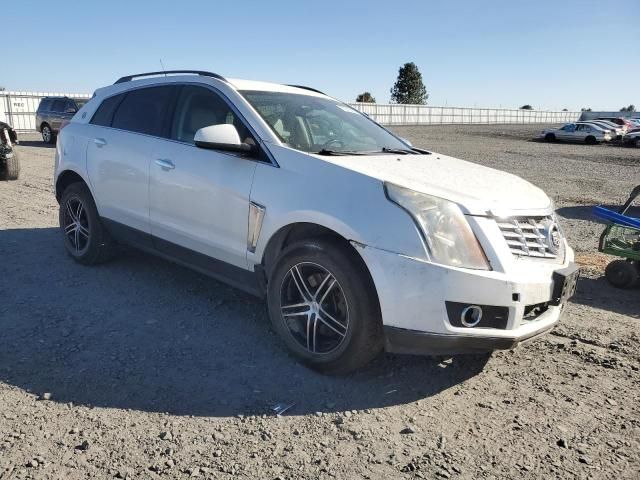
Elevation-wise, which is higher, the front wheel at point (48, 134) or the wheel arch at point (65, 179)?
the front wheel at point (48, 134)

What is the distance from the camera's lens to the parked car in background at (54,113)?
19547 mm

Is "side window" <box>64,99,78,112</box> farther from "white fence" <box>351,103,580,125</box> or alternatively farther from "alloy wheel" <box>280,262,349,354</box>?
"white fence" <box>351,103,580,125</box>

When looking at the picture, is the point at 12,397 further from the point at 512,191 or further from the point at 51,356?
the point at 512,191

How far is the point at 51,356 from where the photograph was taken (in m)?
3.59

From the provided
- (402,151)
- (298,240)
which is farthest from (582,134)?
(298,240)

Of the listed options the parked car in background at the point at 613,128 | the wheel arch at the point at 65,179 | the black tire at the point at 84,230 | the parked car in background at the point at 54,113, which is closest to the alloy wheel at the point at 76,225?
the black tire at the point at 84,230

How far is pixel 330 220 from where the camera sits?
326 cm

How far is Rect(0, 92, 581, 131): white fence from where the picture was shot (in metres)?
29.2

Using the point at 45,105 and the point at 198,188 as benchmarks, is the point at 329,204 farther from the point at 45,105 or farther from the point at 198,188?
the point at 45,105

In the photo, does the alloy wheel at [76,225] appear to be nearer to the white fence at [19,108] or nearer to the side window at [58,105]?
the side window at [58,105]

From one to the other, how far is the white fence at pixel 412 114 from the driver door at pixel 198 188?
16.9 meters

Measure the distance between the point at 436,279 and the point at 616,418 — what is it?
128cm

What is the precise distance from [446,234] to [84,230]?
3836 mm

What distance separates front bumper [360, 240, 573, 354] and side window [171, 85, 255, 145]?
1.73m
